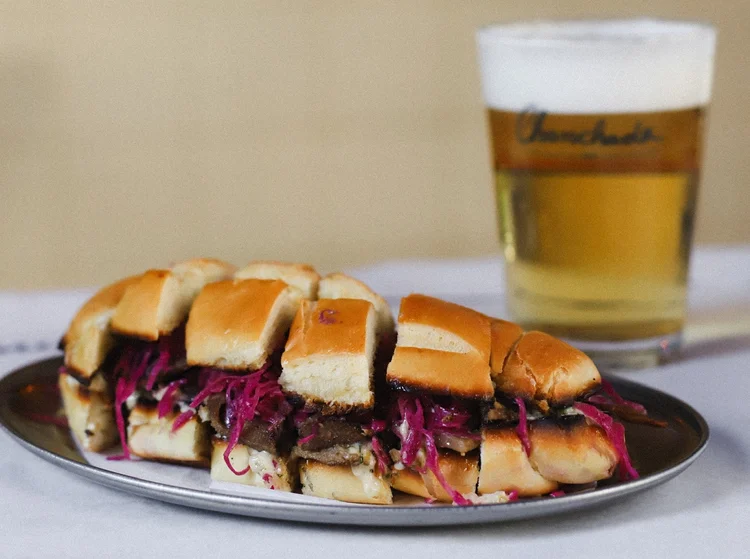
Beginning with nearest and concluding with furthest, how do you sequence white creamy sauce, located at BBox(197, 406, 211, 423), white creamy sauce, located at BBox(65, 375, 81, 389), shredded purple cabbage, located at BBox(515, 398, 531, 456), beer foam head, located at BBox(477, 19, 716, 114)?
shredded purple cabbage, located at BBox(515, 398, 531, 456)
white creamy sauce, located at BBox(197, 406, 211, 423)
white creamy sauce, located at BBox(65, 375, 81, 389)
beer foam head, located at BBox(477, 19, 716, 114)

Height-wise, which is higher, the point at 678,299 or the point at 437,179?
the point at 678,299

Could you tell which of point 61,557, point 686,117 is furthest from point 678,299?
point 61,557

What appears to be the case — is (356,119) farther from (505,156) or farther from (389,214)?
(505,156)

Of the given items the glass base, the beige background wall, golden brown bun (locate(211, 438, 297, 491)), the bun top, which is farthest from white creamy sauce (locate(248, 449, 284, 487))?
the beige background wall

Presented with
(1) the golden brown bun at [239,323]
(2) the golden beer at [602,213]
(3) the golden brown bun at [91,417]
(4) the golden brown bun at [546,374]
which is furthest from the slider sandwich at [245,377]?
(2) the golden beer at [602,213]

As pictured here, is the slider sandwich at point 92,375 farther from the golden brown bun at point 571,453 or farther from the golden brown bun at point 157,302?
the golden brown bun at point 571,453

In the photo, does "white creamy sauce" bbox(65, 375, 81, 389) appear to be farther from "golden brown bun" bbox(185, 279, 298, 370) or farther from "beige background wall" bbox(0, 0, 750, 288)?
"beige background wall" bbox(0, 0, 750, 288)

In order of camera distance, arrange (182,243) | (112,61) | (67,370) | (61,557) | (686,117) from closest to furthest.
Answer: (61,557), (67,370), (686,117), (112,61), (182,243)
